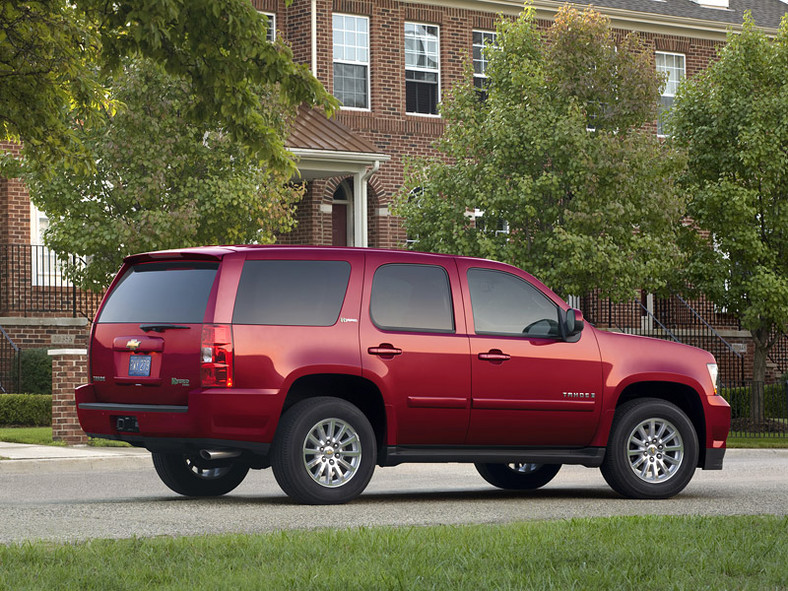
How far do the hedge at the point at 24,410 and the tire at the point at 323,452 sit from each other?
41.0ft

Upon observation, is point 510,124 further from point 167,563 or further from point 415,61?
point 167,563

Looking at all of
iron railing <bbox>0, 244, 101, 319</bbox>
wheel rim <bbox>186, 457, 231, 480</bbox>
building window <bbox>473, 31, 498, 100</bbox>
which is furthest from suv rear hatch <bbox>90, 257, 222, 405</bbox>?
building window <bbox>473, 31, 498, 100</bbox>

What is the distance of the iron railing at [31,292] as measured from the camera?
2542 centimetres

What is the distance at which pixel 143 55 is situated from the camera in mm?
14070

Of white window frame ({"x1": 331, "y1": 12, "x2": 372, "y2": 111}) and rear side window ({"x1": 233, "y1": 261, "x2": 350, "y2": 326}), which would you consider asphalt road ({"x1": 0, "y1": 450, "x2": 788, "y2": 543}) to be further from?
white window frame ({"x1": 331, "y1": 12, "x2": 372, "y2": 111})

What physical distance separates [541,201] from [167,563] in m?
17.3

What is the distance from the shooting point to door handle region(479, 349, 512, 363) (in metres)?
10.8

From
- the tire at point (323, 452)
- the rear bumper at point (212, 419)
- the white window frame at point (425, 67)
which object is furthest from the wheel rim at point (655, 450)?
the white window frame at point (425, 67)

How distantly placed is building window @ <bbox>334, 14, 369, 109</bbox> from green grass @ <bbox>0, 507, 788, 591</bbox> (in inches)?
902

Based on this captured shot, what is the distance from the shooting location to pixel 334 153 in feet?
87.0

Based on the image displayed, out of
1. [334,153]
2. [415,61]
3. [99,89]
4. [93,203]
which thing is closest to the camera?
[99,89]

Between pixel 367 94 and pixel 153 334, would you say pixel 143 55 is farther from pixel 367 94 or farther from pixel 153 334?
pixel 367 94

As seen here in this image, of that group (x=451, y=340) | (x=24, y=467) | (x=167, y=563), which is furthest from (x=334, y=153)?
(x=167, y=563)

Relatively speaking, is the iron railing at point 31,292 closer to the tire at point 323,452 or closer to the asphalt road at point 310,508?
the asphalt road at point 310,508
